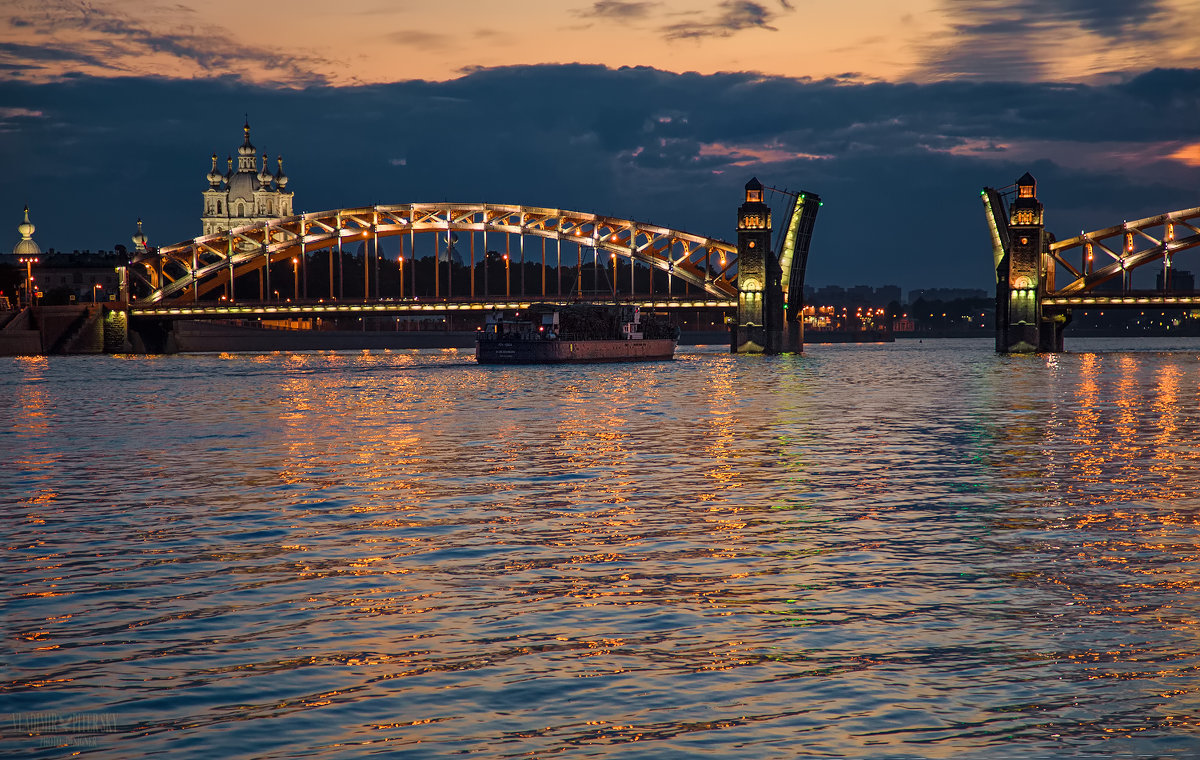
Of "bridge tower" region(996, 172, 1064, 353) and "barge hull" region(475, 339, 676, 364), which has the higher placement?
"bridge tower" region(996, 172, 1064, 353)

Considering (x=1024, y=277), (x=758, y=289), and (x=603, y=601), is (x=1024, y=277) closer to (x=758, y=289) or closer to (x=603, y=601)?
(x=758, y=289)

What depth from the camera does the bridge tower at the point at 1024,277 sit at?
13088cm

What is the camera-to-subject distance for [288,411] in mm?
42250

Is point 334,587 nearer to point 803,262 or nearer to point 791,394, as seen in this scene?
point 791,394

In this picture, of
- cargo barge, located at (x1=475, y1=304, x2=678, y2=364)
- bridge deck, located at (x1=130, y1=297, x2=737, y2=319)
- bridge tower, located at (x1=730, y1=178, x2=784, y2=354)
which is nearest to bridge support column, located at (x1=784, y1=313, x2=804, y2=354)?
bridge tower, located at (x1=730, y1=178, x2=784, y2=354)

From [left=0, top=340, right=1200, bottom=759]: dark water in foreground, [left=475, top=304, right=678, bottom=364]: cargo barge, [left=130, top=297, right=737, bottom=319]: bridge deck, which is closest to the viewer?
[left=0, top=340, right=1200, bottom=759]: dark water in foreground

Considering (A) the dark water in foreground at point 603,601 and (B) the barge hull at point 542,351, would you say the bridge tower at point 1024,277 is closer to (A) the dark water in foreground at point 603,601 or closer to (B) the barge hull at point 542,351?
(B) the barge hull at point 542,351

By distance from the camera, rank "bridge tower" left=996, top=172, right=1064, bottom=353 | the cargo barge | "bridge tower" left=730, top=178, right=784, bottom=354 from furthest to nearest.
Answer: "bridge tower" left=730, top=178, right=784, bottom=354
"bridge tower" left=996, top=172, right=1064, bottom=353
the cargo barge

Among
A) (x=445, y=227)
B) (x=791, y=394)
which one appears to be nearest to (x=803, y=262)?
(x=445, y=227)

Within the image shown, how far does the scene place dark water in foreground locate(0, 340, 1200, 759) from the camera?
8078 millimetres

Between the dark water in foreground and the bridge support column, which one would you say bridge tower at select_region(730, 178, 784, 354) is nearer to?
the bridge support column

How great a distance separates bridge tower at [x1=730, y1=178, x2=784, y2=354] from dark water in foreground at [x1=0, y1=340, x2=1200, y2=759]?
106679 mm

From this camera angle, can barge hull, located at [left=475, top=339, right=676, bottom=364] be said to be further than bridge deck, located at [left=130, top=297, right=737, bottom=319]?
No

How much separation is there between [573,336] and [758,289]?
1248 inches
